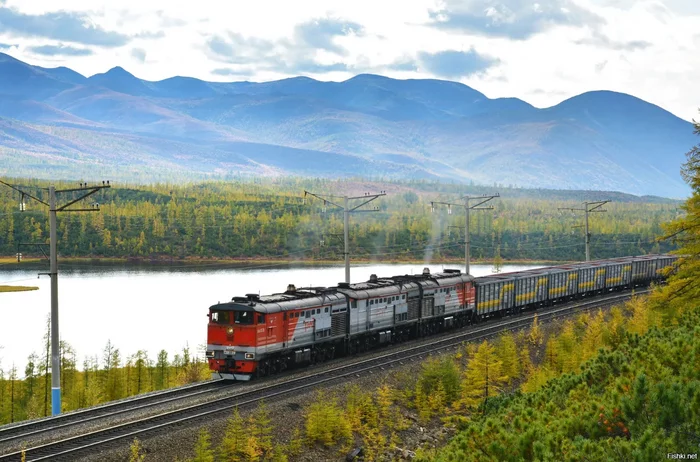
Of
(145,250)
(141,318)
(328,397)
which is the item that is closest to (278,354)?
(328,397)

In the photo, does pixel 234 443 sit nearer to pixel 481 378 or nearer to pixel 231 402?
pixel 231 402

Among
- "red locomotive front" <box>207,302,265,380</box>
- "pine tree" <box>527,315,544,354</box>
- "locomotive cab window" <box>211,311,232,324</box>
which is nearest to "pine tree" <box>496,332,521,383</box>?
"pine tree" <box>527,315,544,354</box>

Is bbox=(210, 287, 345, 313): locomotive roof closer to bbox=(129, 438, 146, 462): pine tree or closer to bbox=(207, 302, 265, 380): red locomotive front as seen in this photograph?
bbox=(207, 302, 265, 380): red locomotive front

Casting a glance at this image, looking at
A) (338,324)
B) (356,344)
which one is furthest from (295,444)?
(356,344)

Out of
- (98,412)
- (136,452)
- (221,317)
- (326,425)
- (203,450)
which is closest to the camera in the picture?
(136,452)

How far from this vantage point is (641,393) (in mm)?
16938

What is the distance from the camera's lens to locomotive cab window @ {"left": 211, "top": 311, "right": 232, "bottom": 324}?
39.1m

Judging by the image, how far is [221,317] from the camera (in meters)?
39.3

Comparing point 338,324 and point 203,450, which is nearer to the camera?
point 203,450

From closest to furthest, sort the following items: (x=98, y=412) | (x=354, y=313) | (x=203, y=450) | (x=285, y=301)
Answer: (x=203, y=450), (x=98, y=412), (x=285, y=301), (x=354, y=313)

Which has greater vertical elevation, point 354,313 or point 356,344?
point 354,313

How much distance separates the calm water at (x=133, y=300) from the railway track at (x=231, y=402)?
33.2 m

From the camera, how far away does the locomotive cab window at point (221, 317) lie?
39.1 m

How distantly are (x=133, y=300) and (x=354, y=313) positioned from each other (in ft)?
245
